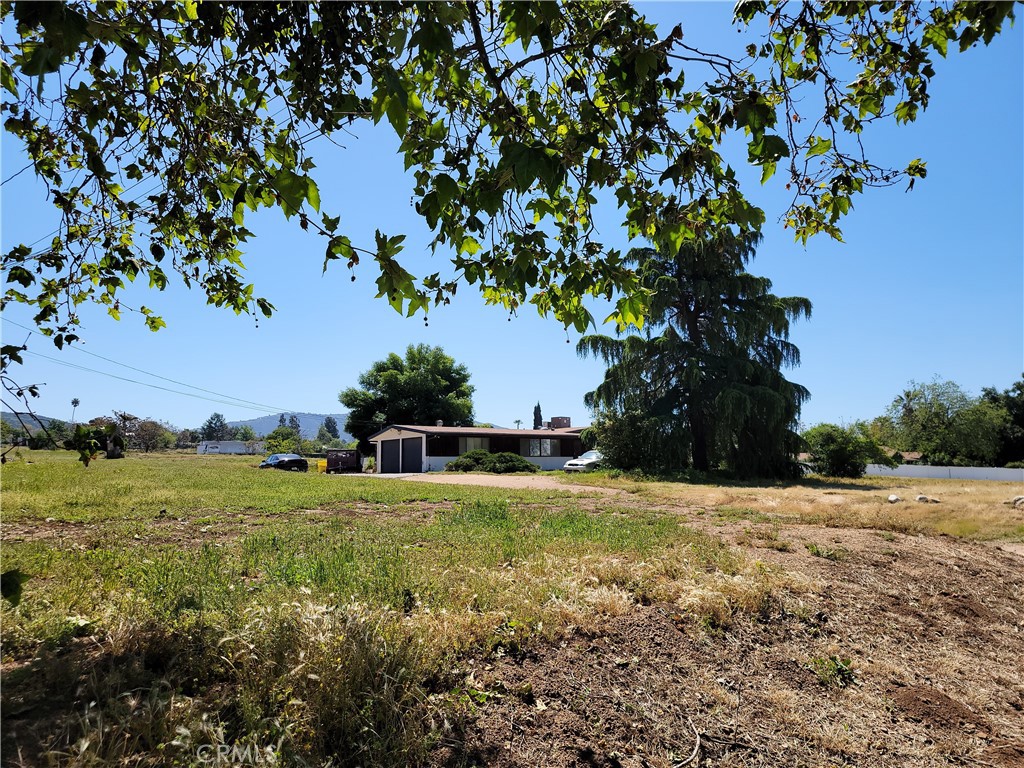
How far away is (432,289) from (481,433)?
111ft

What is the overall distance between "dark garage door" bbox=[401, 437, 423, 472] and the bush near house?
2.66 metres

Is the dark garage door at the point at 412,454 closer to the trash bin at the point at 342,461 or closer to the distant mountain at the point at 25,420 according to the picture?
the trash bin at the point at 342,461

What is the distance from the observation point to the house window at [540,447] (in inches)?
1610

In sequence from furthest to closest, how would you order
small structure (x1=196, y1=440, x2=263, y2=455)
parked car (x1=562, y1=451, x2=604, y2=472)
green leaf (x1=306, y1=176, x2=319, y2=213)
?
1. small structure (x1=196, y1=440, x2=263, y2=455)
2. parked car (x1=562, y1=451, x2=604, y2=472)
3. green leaf (x1=306, y1=176, x2=319, y2=213)

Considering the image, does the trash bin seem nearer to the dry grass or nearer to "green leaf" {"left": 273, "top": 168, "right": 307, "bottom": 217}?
the dry grass

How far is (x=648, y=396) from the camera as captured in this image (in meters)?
25.2

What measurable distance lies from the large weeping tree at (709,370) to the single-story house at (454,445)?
520 inches

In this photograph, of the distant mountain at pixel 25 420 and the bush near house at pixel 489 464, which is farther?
the bush near house at pixel 489 464

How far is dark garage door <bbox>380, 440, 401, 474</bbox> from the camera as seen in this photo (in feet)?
122

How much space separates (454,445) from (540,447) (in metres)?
8.07

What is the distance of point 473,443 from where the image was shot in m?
37.7

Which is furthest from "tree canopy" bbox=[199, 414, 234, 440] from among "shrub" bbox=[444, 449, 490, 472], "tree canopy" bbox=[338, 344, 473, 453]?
"shrub" bbox=[444, 449, 490, 472]

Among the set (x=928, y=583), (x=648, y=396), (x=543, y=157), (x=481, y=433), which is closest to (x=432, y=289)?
(x=543, y=157)

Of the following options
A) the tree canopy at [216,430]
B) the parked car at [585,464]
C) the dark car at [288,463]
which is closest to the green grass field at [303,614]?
the parked car at [585,464]
